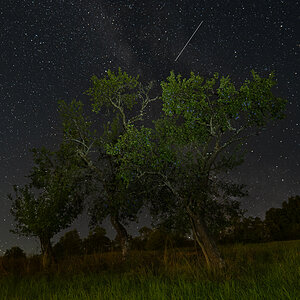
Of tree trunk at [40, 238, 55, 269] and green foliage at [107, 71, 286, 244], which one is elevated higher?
green foliage at [107, 71, 286, 244]

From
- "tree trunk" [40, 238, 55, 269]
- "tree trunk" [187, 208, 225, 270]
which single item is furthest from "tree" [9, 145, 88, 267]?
"tree trunk" [187, 208, 225, 270]

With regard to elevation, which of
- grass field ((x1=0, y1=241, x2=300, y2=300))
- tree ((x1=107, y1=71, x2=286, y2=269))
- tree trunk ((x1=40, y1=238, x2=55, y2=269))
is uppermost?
tree ((x1=107, y1=71, x2=286, y2=269))

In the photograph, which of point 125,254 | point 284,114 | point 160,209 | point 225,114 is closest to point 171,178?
point 160,209

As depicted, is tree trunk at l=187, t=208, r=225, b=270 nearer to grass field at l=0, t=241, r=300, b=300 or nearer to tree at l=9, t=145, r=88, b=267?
grass field at l=0, t=241, r=300, b=300

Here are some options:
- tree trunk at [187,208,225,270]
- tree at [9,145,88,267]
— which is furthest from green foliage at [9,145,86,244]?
tree trunk at [187,208,225,270]

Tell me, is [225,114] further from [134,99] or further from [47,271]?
[47,271]

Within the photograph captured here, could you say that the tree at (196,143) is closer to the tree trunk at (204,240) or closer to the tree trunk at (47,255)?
the tree trunk at (204,240)

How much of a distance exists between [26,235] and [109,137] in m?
12.1

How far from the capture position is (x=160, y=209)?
16.1 m

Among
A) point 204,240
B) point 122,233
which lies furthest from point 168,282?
point 122,233

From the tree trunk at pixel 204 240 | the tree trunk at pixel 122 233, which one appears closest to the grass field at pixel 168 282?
the tree trunk at pixel 204 240

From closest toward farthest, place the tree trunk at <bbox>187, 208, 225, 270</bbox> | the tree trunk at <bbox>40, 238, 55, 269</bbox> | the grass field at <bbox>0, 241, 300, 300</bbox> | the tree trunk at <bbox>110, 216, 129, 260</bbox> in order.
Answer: the grass field at <bbox>0, 241, 300, 300</bbox> < the tree trunk at <bbox>187, 208, 225, 270</bbox> < the tree trunk at <bbox>40, 238, 55, 269</bbox> < the tree trunk at <bbox>110, 216, 129, 260</bbox>

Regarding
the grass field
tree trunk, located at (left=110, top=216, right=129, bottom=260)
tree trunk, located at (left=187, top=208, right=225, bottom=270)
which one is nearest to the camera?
the grass field

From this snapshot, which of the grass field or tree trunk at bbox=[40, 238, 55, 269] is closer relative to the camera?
the grass field
